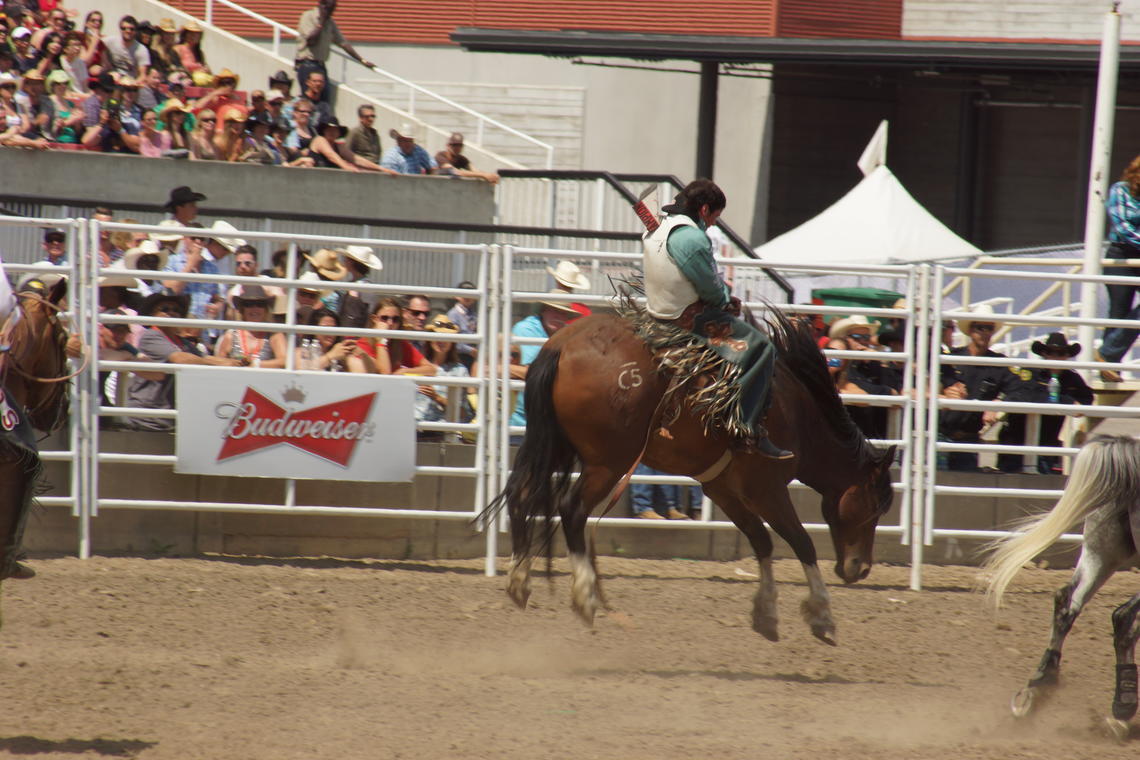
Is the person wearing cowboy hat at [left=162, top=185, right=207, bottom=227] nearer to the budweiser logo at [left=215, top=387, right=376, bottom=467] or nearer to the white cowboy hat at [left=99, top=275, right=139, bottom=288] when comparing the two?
the white cowboy hat at [left=99, top=275, right=139, bottom=288]

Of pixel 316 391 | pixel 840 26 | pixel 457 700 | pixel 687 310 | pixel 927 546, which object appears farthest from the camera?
pixel 840 26

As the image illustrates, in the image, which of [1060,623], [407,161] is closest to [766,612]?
[1060,623]

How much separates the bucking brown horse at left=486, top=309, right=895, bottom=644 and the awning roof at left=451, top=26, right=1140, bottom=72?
1161 cm

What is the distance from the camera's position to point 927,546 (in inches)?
363

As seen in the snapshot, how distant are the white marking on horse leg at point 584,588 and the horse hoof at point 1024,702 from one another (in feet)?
6.62

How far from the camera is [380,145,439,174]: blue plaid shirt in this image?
15.3m

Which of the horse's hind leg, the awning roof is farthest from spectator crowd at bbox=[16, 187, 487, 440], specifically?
the awning roof

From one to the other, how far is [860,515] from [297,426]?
3.55 metres

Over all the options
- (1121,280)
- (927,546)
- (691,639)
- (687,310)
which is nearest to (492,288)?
(687,310)

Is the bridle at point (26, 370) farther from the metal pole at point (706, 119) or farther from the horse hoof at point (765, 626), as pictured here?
the metal pole at point (706, 119)

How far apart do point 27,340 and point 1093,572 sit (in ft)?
15.4

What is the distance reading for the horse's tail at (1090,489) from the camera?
579 cm

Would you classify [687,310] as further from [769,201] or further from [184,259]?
[769,201]

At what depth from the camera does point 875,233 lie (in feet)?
50.6
